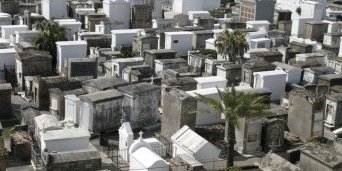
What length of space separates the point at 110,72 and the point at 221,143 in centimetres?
1379

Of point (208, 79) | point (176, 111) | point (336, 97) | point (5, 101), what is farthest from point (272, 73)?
point (5, 101)

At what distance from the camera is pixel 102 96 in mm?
30625

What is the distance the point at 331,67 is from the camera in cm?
4222

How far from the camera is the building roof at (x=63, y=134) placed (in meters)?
25.8

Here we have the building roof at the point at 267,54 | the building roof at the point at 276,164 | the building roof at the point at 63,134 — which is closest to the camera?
the building roof at the point at 276,164

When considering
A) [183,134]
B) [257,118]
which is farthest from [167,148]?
[257,118]

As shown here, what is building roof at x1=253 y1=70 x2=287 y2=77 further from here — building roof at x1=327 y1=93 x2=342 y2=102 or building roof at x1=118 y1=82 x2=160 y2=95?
building roof at x1=118 y1=82 x2=160 y2=95

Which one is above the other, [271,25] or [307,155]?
[271,25]

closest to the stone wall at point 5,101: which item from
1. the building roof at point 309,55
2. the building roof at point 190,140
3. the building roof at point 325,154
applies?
the building roof at point 190,140

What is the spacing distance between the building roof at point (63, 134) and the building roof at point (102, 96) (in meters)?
3.45

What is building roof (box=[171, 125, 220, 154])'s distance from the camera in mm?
25688

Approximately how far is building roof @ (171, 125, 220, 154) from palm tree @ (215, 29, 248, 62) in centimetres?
1548

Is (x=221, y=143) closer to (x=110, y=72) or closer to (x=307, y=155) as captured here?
(x=307, y=155)

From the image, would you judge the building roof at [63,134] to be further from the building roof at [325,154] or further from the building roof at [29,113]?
the building roof at [325,154]
